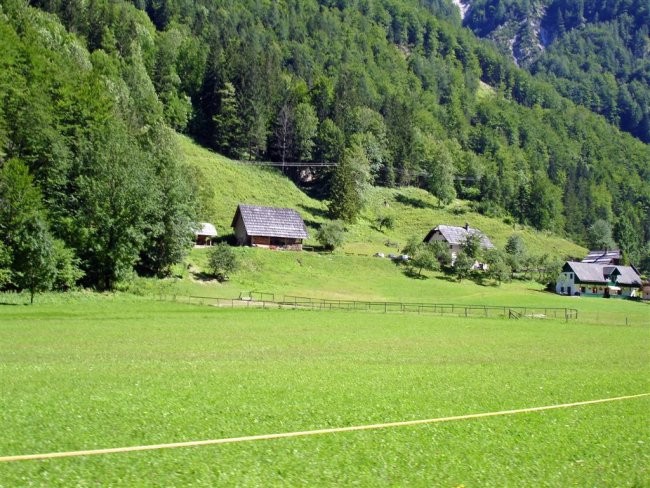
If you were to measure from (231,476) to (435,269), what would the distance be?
85368 mm

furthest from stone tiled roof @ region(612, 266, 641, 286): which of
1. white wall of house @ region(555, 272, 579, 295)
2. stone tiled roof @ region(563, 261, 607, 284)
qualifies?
white wall of house @ region(555, 272, 579, 295)

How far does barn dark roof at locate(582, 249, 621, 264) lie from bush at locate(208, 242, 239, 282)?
95172 millimetres

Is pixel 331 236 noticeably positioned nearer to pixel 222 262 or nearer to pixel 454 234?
pixel 222 262

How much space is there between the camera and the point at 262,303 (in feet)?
184

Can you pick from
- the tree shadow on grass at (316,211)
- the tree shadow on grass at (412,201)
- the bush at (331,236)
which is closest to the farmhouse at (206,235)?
the bush at (331,236)

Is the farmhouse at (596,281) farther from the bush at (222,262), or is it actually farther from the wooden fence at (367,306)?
the bush at (222,262)

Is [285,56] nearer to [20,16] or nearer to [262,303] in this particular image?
[20,16]

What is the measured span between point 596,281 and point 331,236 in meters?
53.8

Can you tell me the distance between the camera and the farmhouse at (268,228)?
299 feet

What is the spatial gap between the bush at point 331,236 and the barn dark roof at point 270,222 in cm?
305

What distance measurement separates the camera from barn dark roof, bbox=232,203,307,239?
91.2 metres

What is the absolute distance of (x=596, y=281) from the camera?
4171 inches

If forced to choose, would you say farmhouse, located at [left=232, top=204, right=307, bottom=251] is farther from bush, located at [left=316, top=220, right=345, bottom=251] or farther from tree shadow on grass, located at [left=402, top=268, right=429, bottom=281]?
tree shadow on grass, located at [left=402, top=268, right=429, bottom=281]

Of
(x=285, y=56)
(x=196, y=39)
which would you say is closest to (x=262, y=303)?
(x=196, y=39)
